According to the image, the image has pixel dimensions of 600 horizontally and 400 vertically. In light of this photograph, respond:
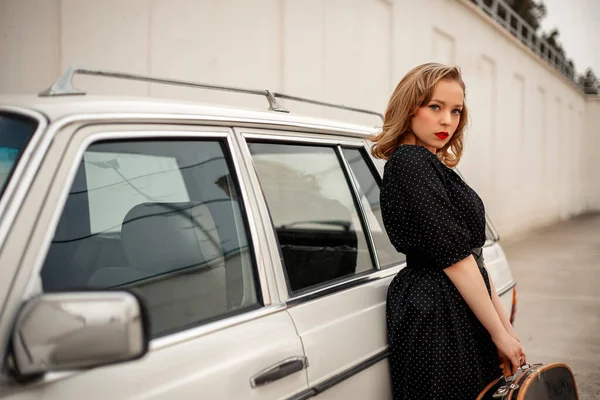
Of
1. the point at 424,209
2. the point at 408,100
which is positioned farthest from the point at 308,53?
the point at 424,209

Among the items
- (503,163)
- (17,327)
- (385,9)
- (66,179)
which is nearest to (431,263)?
(66,179)

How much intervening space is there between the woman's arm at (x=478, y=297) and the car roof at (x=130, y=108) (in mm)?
767

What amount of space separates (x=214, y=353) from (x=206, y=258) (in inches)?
12.6

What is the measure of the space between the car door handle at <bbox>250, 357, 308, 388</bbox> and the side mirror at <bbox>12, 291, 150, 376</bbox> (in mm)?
587

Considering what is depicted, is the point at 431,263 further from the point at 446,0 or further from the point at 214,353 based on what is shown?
the point at 446,0

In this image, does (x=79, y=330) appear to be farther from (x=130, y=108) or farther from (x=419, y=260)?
(x=419, y=260)

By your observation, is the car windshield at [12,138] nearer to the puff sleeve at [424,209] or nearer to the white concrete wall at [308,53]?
the puff sleeve at [424,209]

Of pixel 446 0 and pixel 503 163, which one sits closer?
pixel 446 0

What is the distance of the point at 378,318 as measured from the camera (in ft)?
7.13

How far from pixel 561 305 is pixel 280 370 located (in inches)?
267

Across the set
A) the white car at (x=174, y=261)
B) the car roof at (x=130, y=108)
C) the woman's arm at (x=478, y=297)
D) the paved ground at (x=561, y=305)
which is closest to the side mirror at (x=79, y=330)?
the white car at (x=174, y=261)

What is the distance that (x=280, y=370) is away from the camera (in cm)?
168

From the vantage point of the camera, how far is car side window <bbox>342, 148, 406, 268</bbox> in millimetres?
2529

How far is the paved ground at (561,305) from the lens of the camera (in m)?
5.29
